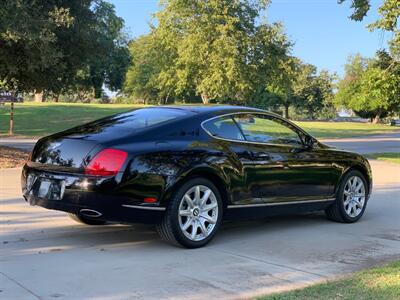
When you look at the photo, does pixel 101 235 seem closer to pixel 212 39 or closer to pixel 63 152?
pixel 63 152

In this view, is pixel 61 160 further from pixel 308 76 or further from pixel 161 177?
pixel 308 76

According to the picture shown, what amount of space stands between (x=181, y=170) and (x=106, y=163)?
0.81 meters

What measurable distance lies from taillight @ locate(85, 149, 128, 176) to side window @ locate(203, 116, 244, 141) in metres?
1.25

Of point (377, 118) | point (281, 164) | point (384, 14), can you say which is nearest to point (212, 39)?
point (384, 14)

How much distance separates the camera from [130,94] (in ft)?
286

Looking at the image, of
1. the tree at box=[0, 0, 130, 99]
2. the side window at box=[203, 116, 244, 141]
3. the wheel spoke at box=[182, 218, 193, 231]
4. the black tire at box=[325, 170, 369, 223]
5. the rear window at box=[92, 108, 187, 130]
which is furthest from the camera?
the tree at box=[0, 0, 130, 99]

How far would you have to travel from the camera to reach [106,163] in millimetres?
5805

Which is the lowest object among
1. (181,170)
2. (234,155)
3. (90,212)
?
(90,212)

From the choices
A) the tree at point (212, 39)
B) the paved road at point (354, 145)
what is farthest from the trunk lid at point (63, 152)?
the tree at point (212, 39)

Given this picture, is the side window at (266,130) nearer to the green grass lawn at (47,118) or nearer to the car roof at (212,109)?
the car roof at (212,109)

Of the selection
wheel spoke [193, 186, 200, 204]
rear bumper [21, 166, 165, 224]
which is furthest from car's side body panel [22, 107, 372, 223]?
wheel spoke [193, 186, 200, 204]

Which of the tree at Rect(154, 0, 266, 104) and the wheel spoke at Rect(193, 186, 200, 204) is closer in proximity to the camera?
the wheel spoke at Rect(193, 186, 200, 204)

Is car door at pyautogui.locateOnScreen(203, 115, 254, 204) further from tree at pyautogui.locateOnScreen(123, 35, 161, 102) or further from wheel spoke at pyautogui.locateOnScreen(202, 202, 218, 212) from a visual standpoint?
tree at pyautogui.locateOnScreen(123, 35, 161, 102)

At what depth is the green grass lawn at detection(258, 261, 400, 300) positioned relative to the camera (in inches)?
175
